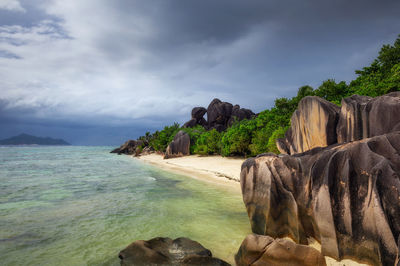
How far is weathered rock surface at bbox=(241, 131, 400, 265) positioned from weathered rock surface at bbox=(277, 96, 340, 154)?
320 centimetres

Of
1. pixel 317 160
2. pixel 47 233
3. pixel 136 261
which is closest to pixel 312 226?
pixel 317 160

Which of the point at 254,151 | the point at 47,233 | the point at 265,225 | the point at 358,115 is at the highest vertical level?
the point at 358,115

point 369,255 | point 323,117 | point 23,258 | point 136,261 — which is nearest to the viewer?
point 369,255

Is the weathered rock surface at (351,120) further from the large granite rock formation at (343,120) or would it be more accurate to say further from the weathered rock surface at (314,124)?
the weathered rock surface at (314,124)

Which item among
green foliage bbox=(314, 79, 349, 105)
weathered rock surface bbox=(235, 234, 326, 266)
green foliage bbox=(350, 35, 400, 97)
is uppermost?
green foliage bbox=(350, 35, 400, 97)

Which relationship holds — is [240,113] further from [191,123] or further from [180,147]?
[180,147]

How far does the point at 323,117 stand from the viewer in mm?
9383

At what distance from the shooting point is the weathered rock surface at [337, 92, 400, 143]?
6.79 meters

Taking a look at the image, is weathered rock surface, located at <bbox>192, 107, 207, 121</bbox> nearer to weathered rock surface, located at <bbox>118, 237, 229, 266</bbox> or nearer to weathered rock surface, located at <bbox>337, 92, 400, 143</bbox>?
weathered rock surface, located at <bbox>337, 92, 400, 143</bbox>

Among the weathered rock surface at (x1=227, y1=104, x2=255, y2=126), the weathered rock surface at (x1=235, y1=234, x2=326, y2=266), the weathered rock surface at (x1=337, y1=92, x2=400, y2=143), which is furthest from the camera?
the weathered rock surface at (x1=227, y1=104, x2=255, y2=126)

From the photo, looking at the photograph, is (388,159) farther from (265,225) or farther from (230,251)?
(230,251)

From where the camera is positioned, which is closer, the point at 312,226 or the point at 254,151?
the point at 312,226

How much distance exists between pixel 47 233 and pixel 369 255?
10299mm

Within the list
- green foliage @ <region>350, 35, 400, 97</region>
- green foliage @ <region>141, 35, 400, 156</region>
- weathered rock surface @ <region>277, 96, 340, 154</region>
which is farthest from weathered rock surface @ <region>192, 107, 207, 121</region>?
weathered rock surface @ <region>277, 96, 340, 154</region>
